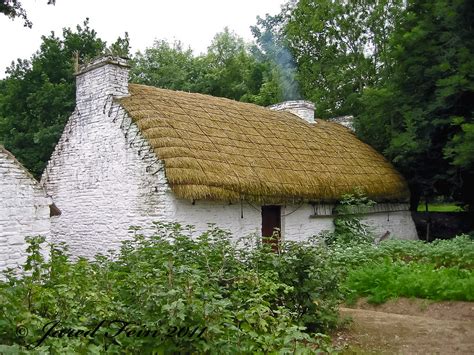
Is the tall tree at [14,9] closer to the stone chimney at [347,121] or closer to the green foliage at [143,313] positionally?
the green foliage at [143,313]

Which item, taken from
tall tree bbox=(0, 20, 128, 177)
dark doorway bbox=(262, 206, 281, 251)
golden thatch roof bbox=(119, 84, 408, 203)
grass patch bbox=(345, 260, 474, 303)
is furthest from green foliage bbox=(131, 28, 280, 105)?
grass patch bbox=(345, 260, 474, 303)

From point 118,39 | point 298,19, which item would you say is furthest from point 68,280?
point 298,19

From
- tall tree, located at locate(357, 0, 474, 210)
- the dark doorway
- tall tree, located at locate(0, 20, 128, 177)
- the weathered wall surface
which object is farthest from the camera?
tall tree, located at locate(0, 20, 128, 177)

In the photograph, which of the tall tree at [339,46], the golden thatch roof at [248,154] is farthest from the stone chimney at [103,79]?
the tall tree at [339,46]

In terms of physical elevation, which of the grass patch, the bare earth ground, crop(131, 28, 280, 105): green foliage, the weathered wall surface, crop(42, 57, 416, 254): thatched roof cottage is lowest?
the bare earth ground

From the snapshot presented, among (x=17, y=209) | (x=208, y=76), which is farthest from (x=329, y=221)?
(x=208, y=76)

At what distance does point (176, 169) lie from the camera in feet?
30.3

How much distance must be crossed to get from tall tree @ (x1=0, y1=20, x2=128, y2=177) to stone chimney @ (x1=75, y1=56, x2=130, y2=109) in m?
7.37

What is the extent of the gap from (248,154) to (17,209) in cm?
537

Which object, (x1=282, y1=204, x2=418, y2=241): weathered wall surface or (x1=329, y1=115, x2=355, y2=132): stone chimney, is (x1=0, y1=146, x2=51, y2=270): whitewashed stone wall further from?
(x1=329, y1=115, x2=355, y2=132): stone chimney

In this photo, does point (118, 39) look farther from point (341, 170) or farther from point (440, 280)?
point (440, 280)

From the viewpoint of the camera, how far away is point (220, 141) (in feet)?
37.0

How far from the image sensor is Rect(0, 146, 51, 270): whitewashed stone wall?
826 cm

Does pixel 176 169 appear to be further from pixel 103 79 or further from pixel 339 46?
pixel 339 46
